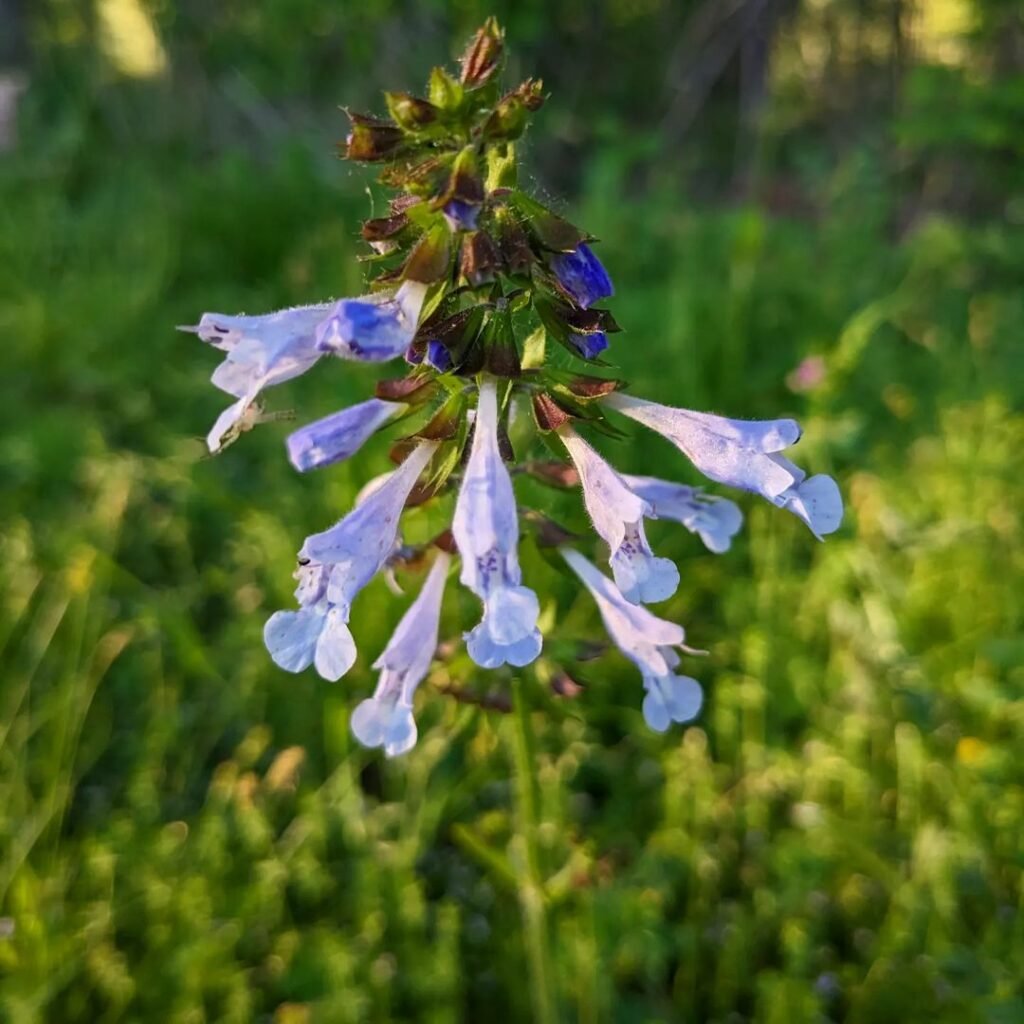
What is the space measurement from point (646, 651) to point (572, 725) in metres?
0.98

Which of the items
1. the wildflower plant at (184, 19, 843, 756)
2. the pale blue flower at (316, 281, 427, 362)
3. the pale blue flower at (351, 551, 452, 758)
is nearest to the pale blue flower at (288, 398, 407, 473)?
the wildflower plant at (184, 19, 843, 756)

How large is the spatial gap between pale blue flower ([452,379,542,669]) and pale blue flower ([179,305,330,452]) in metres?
0.21

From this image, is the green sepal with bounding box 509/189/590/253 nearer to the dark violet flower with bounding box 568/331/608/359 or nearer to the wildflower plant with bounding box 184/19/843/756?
the wildflower plant with bounding box 184/19/843/756

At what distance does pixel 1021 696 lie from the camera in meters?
2.02

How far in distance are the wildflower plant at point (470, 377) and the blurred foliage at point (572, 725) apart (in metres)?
0.31

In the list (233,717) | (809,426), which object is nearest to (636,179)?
(809,426)

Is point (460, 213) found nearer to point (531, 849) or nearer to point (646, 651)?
point (646, 651)

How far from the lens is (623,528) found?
44.6 inches

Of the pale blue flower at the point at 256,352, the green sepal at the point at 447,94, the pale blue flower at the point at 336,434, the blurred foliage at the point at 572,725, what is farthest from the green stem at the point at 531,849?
the green sepal at the point at 447,94

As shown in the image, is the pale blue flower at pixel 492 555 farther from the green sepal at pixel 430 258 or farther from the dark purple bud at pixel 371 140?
the dark purple bud at pixel 371 140

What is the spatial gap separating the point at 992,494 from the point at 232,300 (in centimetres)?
322

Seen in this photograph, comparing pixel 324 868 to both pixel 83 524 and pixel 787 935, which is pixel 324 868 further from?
pixel 83 524

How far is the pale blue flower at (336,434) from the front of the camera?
3.65 feet

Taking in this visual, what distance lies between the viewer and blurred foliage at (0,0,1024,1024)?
1.90m
